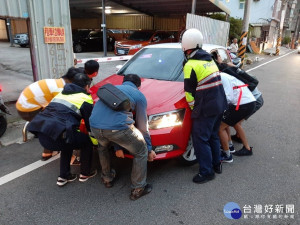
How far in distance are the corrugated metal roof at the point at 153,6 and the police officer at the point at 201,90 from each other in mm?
11618

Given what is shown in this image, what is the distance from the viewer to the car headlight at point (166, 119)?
9.63ft

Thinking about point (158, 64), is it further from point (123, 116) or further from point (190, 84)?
point (123, 116)

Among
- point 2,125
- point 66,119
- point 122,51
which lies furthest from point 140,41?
point 66,119

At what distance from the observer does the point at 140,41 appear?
14617 millimetres

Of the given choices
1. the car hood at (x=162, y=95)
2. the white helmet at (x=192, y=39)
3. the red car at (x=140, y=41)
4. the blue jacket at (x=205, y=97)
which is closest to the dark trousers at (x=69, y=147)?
the car hood at (x=162, y=95)

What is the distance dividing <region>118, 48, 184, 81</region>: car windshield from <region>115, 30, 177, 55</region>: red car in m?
9.56

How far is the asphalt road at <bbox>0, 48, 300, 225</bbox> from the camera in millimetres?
2555

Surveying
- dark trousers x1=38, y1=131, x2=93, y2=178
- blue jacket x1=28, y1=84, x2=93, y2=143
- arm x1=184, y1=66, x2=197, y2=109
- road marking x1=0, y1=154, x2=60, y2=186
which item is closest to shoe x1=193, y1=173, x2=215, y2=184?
arm x1=184, y1=66, x2=197, y2=109

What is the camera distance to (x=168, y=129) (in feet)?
9.68

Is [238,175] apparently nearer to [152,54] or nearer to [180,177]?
[180,177]

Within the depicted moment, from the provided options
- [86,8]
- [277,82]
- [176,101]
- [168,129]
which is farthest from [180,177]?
[86,8]

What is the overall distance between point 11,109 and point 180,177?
167 inches

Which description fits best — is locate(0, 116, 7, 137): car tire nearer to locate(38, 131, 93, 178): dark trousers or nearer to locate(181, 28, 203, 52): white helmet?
locate(38, 131, 93, 178): dark trousers

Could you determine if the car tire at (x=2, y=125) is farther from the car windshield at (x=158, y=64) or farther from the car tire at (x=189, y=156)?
the car tire at (x=189, y=156)
